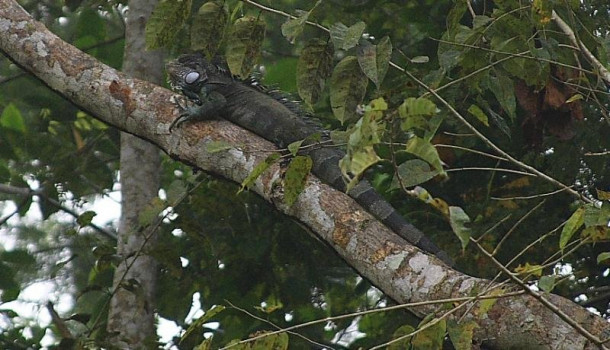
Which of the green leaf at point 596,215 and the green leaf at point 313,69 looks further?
the green leaf at point 313,69

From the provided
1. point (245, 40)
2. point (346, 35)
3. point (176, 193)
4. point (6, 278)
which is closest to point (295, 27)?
point (346, 35)

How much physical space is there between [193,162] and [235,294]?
1762 mm

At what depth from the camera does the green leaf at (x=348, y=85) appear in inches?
108

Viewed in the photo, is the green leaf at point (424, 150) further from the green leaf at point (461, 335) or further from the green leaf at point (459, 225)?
the green leaf at point (461, 335)

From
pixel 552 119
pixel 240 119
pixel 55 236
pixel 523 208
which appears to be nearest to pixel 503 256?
pixel 523 208

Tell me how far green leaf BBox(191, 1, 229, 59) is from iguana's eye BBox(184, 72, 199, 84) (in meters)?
1.84

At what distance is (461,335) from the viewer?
2.42 meters

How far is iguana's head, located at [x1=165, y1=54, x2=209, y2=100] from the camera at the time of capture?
16.4 feet

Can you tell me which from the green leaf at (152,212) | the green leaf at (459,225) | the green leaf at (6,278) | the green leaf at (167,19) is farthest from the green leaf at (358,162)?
the green leaf at (6,278)

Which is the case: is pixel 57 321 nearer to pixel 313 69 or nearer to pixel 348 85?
pixel 313 69

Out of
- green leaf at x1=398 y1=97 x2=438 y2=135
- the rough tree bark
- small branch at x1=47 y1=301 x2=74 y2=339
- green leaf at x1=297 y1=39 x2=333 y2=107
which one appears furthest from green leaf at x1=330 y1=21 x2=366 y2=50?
the rough tree bark

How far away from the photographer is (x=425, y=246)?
363 centimetres

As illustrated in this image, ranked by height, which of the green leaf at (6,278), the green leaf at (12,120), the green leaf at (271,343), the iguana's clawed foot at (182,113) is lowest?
the green leaf at (6,278)

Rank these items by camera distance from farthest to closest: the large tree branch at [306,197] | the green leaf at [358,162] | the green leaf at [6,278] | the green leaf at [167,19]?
the green leaf at [6,278]
the green leaf at [167,19]
the large tree branch at [306,197]
the green leaf at [358,162]
